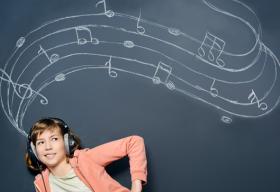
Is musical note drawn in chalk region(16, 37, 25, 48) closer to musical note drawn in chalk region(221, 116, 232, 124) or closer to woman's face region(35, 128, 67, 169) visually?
woman's face region(35, 128, 67, 169)

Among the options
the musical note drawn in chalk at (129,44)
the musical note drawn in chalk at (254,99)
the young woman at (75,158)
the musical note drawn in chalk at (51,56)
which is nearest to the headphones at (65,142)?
the young woman at (75,158)

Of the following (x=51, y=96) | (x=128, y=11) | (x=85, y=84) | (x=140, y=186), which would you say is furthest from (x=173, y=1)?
(x=140, y=186)

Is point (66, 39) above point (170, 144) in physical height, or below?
above

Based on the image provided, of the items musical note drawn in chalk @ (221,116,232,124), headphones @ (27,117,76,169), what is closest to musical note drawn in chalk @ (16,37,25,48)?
headphones @ (27,117,76,169)

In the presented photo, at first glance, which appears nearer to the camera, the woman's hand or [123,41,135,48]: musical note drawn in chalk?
the woman's hand

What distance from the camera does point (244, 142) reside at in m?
1.53

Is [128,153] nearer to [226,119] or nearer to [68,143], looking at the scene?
[68,143]

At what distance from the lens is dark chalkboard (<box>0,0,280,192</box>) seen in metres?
1.53

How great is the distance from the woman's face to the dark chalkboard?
101mm

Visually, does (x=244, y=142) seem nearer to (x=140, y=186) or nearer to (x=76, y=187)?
(x=140, y=186)

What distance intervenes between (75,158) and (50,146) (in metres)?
0.10

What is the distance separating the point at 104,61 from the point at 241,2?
1.70ft

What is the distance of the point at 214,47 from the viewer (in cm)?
153

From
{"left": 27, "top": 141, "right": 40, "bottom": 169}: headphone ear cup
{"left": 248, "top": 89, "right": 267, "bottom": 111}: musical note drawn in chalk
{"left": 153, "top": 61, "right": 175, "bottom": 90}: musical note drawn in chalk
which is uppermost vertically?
{"left": 153, "top": 61, "right": 175, "bottom": 90}: musical note drawn in chalk
